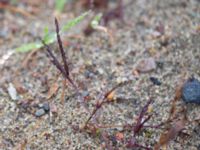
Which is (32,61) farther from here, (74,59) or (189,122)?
(189,122)

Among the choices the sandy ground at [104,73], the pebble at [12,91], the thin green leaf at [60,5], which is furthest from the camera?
the thin green leaf at [60,5]

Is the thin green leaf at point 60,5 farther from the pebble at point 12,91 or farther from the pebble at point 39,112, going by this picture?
the pebble at point 39,112

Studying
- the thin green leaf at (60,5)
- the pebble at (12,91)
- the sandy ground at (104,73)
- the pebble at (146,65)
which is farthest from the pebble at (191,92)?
the thin green leaf at (60,5)

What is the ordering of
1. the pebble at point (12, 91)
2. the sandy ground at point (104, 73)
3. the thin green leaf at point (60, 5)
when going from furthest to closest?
1. the thin green leaf at point (60, 5)
2. the pebble at point (12, 91)
3. the sandy ground at point (104, 73)

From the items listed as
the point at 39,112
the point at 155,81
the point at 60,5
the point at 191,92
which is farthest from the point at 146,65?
the point at 60,5

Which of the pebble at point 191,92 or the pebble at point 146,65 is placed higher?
the pebble at point 146,65

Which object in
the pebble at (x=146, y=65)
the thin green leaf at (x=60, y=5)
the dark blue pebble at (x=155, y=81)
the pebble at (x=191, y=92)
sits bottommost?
the pebble at (x=191, y=92)

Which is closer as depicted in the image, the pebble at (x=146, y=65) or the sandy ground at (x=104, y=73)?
the sandy ground at (x=104, y=73)

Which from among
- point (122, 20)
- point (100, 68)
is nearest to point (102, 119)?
point (100, 68)

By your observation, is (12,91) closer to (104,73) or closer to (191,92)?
(104,73)
